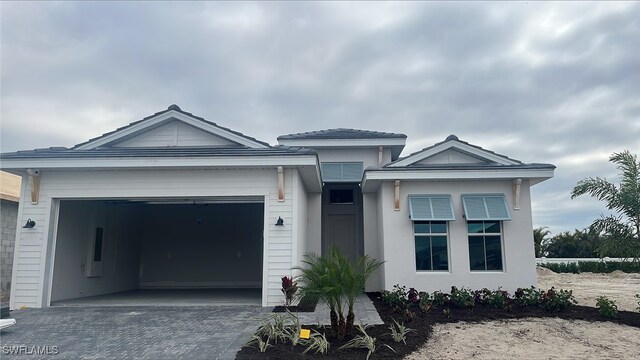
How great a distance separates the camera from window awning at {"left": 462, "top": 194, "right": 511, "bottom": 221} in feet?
38.2

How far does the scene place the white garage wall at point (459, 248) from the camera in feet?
38.2

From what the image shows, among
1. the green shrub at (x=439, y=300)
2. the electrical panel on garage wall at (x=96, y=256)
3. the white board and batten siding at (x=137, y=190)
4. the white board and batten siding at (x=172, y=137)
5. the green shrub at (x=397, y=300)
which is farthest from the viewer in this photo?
the electrical panel on garage wall at (x=96, y=256)

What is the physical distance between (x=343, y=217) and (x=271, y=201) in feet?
18.0

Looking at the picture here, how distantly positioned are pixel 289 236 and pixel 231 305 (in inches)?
90.9

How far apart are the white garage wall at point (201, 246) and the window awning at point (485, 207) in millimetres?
8736

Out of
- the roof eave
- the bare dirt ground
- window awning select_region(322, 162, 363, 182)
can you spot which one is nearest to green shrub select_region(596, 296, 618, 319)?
the bare dirt ground

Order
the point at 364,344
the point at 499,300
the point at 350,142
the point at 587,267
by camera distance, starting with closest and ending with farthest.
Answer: the point at 364,344, the point at 499,300, the point at 350,142, the point at 587,267

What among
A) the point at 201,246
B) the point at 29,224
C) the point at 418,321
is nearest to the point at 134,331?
the point at 29,224

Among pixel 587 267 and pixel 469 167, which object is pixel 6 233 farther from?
pixel 587 267

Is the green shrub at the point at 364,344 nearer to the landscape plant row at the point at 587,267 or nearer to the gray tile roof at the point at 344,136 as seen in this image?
the gray tile roof at the point at 344,136

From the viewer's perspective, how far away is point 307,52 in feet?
44.2

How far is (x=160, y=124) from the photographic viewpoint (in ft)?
39.9

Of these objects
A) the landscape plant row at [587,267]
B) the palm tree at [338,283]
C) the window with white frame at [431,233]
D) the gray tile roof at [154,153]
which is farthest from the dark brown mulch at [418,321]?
the landscape plant row at [587,267]

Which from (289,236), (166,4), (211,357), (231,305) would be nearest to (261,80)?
(166,4)
